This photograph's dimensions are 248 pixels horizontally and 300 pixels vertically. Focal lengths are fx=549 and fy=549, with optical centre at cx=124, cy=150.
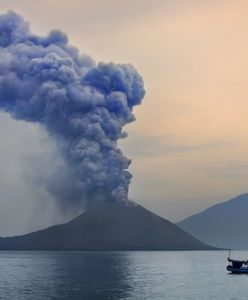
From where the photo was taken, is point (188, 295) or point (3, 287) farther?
point (3, 287)

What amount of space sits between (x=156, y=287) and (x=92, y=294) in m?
21.1

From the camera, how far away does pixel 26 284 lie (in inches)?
4557

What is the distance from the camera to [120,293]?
320ft

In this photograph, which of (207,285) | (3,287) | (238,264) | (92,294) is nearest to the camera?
(92,294)

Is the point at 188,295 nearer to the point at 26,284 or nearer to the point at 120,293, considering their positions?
the point at 120,293

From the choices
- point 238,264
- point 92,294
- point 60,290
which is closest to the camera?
point 92,294

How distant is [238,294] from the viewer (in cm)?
10288

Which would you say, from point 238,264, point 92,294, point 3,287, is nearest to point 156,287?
point 92,294

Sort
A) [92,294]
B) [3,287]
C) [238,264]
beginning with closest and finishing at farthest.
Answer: [92,294] → [3,287] → [238,264]

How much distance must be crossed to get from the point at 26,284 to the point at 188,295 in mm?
36248

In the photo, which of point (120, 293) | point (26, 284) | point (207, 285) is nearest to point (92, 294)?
point (120, 293)

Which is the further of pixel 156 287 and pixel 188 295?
pixel 156 287

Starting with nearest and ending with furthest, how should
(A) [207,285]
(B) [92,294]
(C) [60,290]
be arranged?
(B) [92,294] < (C) [60,290] < (A) [207,285]

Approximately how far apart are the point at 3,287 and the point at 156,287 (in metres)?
30.7
